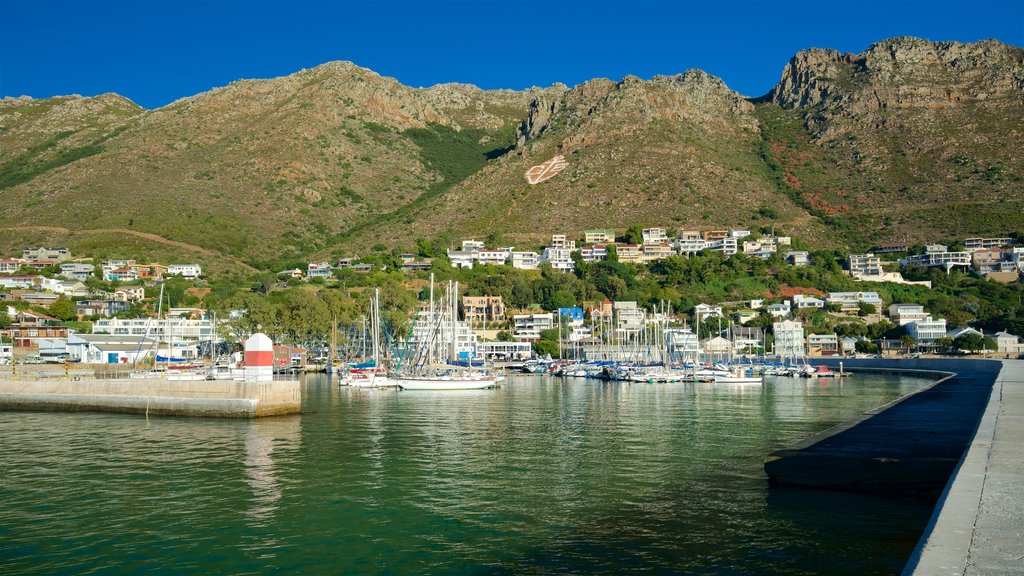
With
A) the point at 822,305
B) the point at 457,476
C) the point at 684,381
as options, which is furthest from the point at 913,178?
the point at 457,476

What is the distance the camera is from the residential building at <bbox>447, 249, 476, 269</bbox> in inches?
5851

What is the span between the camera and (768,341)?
13025cm

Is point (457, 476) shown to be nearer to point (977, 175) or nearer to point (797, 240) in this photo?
point (797, 240)

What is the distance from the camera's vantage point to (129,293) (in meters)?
132

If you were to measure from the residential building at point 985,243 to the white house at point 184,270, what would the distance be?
452 feet

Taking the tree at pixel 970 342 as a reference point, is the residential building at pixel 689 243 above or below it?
above

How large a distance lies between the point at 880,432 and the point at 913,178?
536 ft

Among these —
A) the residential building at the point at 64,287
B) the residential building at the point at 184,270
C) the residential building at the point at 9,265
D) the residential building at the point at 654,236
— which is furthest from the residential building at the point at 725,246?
the residential building at the point at 9,265

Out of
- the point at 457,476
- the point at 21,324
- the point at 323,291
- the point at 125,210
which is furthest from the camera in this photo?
the point at 125,210

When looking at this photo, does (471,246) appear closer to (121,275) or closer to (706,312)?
(706,312)

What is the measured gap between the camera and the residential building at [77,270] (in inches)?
5635

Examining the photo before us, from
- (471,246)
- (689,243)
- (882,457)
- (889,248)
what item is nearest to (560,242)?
(471,246)

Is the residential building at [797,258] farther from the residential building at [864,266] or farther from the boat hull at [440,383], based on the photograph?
the boat hull at [440,383]

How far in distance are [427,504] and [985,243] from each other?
161m
